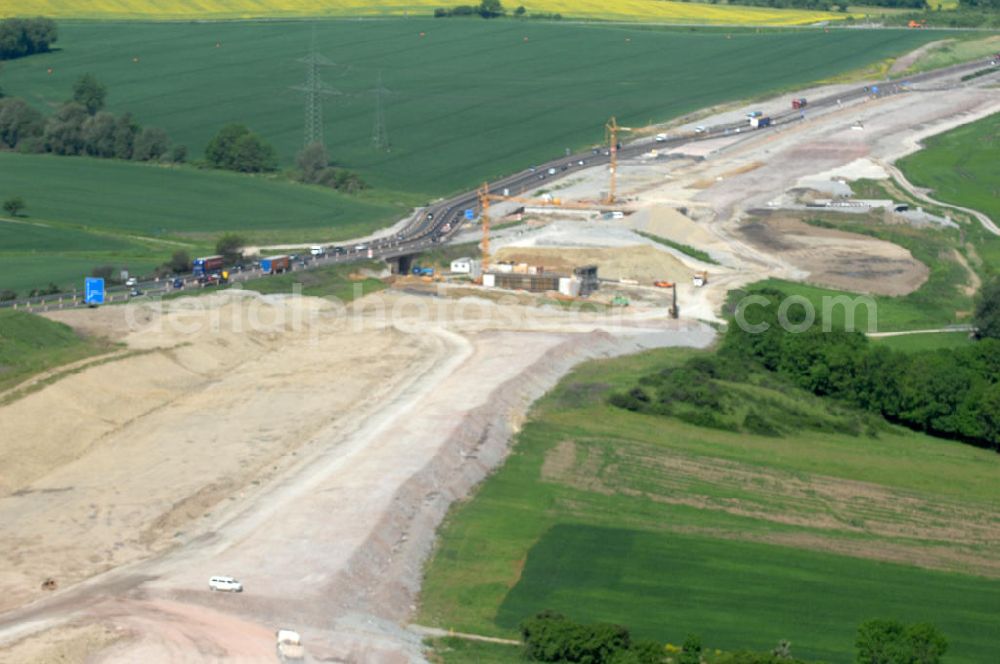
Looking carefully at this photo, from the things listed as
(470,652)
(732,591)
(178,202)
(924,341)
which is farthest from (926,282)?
(470,652)

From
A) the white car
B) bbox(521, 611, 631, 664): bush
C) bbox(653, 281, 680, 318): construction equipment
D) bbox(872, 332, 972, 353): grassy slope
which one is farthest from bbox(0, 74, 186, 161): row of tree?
bbox(521, 611, 631, 664): bush

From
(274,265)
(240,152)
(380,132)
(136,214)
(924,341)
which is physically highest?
(380,132)

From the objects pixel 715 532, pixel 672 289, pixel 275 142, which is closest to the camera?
pixel 715 532

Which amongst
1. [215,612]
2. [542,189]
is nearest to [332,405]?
[215,612]

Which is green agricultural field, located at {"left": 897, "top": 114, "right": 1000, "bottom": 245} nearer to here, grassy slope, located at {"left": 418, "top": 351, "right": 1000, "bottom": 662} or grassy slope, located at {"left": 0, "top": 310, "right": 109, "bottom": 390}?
grassy slope, located at {"left": 418, "top": 351, "right": 1000, "bottom": 662}

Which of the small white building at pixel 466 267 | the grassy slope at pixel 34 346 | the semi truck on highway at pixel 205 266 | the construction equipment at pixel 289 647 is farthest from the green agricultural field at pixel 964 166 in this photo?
the construction equipment at pixel 289 647

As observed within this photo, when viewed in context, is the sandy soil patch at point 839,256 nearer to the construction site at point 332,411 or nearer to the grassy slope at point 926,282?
the construction site at point 332,411

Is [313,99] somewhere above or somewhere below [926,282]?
above

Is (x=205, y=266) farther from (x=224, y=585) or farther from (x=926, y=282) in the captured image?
(x=224, y=585)
